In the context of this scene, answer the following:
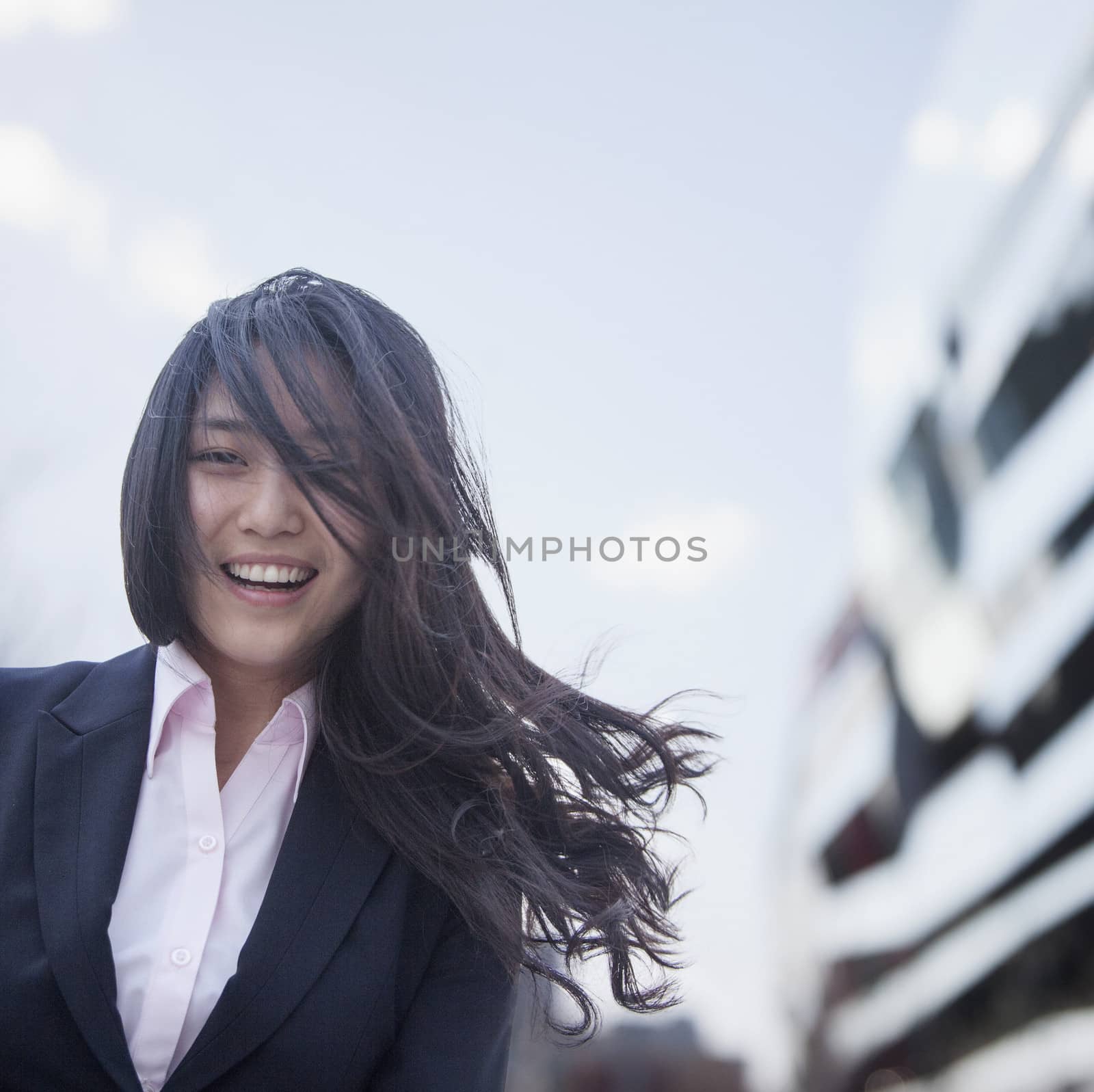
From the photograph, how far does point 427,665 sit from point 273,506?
42 cm

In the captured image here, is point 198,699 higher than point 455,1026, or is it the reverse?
point 198,699

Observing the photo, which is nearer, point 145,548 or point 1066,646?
point 145,548

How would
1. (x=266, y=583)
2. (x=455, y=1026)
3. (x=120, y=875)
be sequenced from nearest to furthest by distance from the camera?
(x=120, y=875), (x=266, y=583), (x=455, y=1026)

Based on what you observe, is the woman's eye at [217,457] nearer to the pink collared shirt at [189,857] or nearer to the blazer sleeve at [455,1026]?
the pink collared shirt at [189,857]

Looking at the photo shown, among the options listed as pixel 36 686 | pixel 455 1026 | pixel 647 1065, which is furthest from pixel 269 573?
pixel 647 1065

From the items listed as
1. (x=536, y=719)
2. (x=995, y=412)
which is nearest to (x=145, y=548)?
(x=536, y=719)

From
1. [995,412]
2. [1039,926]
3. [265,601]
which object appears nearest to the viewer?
[265,601]

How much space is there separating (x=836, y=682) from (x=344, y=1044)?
60.6 ft

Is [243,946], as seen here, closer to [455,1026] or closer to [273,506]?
[455,1026]

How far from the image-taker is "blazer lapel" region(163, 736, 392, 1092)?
173 cm

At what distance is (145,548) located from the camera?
1.93 meters

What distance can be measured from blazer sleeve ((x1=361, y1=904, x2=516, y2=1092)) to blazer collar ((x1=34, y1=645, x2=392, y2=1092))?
22cm

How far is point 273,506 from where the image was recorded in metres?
1.84

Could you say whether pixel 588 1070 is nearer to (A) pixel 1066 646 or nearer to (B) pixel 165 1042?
(A) pixel 1066 646
